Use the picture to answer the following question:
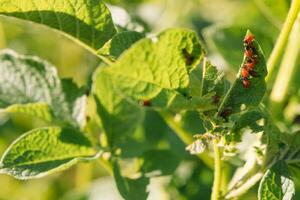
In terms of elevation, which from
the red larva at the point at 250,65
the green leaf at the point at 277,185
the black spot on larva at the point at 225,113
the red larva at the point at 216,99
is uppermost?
the red larva at the point at 250,65

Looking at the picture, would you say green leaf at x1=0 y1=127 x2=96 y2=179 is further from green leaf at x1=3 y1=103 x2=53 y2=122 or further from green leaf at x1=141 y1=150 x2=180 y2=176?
green leaf at x1=141 y1=150 x2=180 y2=176

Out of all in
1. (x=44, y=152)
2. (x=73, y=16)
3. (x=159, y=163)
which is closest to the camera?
(x=73, y=16)

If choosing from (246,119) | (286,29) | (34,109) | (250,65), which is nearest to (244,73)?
(250,65)

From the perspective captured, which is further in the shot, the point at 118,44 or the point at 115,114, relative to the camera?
the point at 115,114

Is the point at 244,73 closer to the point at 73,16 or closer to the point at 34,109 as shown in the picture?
the point at 73,16

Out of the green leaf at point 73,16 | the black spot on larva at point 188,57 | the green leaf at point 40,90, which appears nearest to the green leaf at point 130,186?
the green leaf at point 40,90

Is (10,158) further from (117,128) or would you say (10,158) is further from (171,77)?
(171,77)

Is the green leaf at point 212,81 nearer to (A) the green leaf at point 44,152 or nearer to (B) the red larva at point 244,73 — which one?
(B) the red larva at point 244,73
